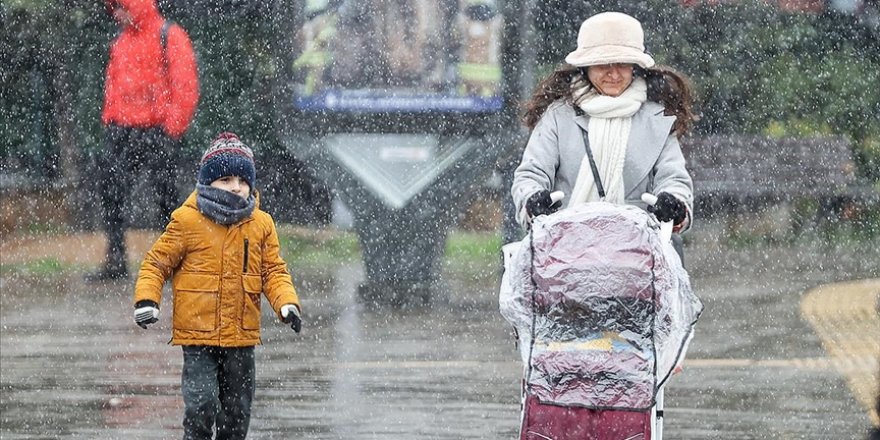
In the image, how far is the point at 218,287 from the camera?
6762 mm

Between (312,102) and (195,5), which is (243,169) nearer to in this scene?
(312,102)

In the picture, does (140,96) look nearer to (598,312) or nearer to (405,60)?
(405,60)

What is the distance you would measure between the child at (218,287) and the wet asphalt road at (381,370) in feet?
3.50

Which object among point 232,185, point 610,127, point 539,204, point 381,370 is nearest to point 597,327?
point 539,204

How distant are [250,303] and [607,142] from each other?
4.65ft

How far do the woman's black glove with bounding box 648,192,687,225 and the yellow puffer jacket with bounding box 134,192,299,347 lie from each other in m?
1.41

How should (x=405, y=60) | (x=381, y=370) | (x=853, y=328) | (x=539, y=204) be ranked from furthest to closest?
(x=405, y=60)
(x=853, y=328)
(x=381, y=370)
(x=539, y=204)

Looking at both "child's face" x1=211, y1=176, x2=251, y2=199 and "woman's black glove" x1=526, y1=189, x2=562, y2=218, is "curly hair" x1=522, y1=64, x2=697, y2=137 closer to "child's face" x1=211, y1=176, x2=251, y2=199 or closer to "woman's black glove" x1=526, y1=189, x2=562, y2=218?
"woman's black glove" x1=526, y1=189, x2=562, y2=218

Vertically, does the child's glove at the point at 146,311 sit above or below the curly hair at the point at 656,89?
below

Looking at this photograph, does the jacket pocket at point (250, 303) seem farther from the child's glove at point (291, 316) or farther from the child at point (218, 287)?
the child's glove at point (291, 316)

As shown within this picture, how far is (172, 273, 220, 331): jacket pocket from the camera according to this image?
22.1 feet

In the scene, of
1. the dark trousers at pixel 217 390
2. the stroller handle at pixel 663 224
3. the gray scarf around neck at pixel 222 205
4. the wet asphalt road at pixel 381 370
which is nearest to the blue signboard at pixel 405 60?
the wet asphalt road at pixel 381 370

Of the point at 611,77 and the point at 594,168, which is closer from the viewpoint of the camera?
the point at 594,168

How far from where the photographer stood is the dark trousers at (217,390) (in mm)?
6746
